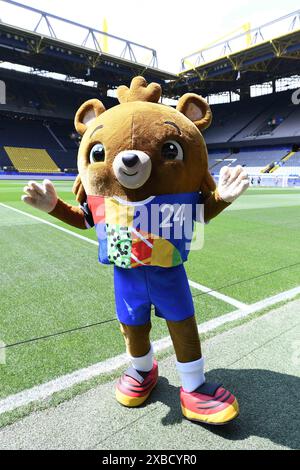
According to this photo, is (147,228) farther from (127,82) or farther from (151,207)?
(127,82)

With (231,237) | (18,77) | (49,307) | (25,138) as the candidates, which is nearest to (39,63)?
(18,77)

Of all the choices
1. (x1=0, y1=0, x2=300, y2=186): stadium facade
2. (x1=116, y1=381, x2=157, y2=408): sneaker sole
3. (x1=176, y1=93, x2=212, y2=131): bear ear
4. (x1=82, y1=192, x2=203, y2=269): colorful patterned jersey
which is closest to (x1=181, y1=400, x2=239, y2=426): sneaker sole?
(x1=116, y1=381, x2=157, y2=408): sneaker sole

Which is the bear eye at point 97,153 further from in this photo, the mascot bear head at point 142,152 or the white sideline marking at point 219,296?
the white sideline marking at point 219,296

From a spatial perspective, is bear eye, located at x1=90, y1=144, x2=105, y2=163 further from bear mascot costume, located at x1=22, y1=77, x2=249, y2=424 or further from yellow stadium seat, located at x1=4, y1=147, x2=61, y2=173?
yellow stadium seat, located at x1=4, y1=147, x2=61, y2=173

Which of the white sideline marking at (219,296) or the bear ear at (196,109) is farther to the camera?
the white sideline marking at (219,296)

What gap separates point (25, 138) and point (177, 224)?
41.8 m

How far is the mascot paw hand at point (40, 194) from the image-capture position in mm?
1919

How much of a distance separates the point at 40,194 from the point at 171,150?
771 mm

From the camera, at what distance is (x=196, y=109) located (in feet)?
6.72

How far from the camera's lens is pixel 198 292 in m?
3.59

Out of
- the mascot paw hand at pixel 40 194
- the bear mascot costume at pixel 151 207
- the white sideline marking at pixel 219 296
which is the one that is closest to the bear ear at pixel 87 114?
the bear mascot costume at pixel 151 207

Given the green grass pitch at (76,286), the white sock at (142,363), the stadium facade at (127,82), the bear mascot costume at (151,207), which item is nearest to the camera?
the bear mascot costume at (151,207)

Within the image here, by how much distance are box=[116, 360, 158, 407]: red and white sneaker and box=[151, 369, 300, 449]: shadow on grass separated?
71mm

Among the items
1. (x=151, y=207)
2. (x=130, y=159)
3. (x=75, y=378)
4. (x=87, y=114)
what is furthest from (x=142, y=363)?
(x=87, y=114)
